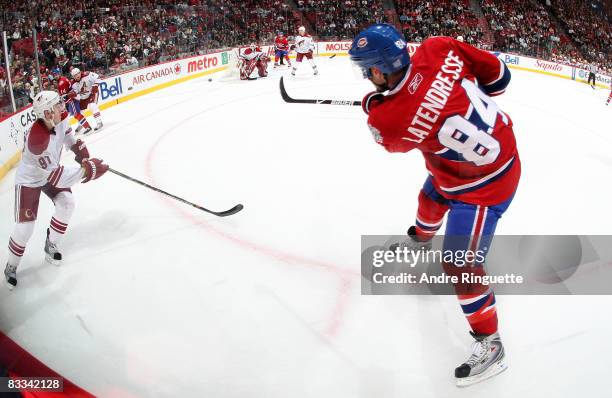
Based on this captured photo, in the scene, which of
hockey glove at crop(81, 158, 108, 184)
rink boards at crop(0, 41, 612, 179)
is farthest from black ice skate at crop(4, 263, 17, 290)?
rink boards at crop(0, 41, 612, 179)

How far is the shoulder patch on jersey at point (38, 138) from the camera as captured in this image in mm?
3105

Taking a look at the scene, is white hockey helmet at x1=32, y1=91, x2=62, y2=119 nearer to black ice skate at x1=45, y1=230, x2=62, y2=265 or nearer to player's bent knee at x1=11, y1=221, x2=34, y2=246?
player's bent knee at x1=11, y1=221, x2=34, y2=246

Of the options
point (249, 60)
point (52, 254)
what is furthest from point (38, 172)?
point (249, 60)

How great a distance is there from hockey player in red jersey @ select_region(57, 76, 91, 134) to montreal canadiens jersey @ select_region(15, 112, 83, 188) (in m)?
4.52

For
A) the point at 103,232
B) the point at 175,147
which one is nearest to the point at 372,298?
the point at 103,232

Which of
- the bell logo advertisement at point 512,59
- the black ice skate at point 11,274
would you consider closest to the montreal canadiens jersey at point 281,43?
the bell logo advertisement at point 512,59

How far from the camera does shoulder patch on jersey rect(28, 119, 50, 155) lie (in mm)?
3105

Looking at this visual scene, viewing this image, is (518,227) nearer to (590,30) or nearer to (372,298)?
(372,298)

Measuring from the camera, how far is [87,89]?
25.1ft

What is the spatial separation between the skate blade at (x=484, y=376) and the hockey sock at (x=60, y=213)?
295 cm

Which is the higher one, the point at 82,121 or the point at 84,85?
the point at 84,85

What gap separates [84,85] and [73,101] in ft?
1.06

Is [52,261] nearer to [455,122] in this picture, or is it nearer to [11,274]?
[11,274]

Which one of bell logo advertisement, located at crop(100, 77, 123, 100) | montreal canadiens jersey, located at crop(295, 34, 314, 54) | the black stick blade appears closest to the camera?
the black stick blade
